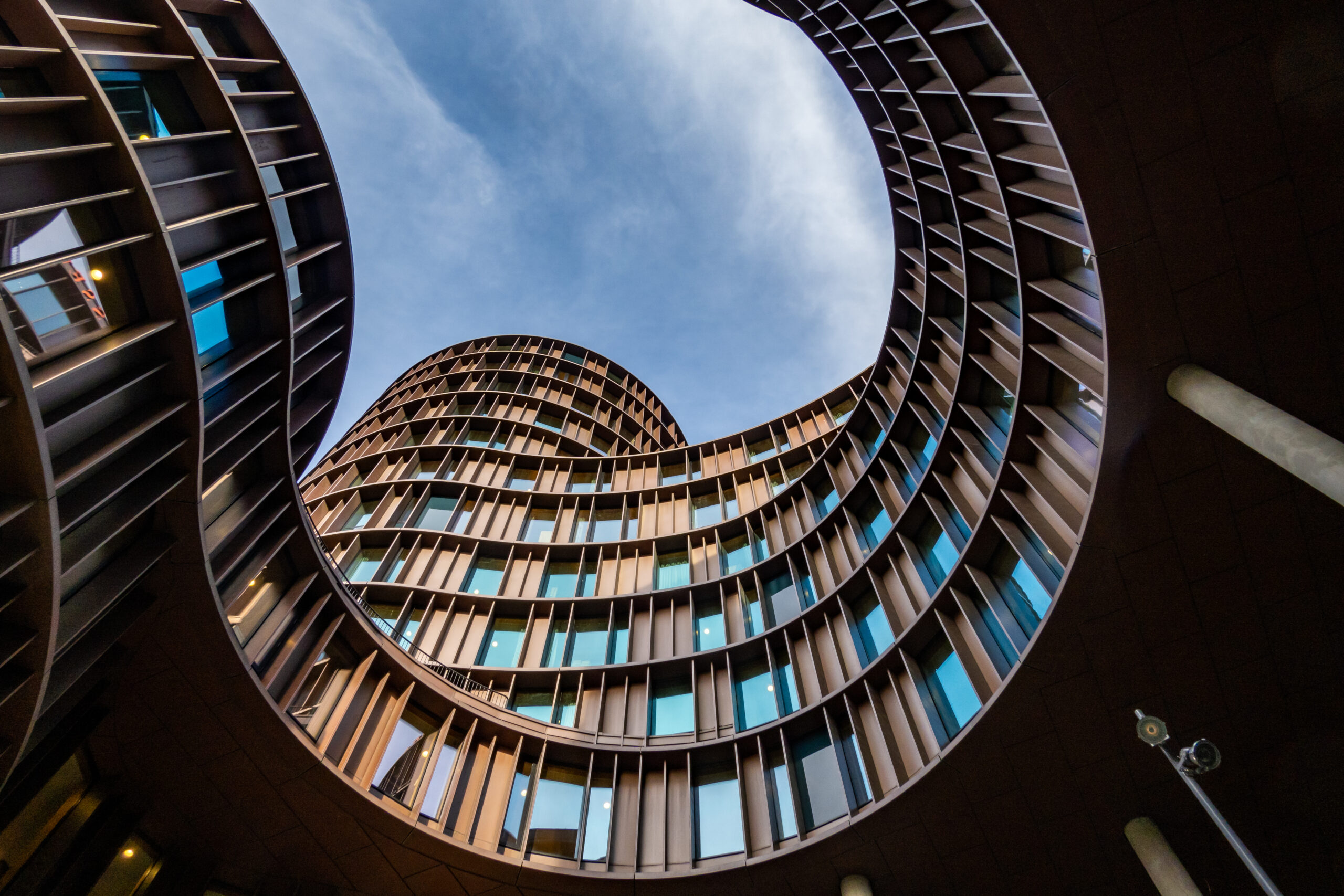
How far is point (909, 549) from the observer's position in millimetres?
19531

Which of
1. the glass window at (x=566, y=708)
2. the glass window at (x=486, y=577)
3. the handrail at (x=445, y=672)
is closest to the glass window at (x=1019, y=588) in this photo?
the glass window at (x=566, y=708)

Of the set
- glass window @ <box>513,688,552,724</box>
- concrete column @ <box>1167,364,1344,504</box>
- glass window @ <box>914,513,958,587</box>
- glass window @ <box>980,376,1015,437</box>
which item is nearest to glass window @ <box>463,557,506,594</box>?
glass window @ <box>513,688,552,724</box>

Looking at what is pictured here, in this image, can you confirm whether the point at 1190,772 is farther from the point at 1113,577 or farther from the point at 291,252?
the point at 291,252

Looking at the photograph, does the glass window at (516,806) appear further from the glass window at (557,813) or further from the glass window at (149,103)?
the glass window at (149,103)

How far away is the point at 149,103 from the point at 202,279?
2.76 metres

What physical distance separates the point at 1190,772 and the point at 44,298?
640 inches

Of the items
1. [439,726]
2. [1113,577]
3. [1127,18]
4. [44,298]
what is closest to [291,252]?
[44,298]

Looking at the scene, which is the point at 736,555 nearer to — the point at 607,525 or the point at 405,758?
the point at 607,525

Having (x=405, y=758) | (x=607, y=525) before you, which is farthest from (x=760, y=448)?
(x=405, y=758)

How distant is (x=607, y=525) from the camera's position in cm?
3209

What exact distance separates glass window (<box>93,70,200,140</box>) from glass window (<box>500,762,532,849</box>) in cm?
1682

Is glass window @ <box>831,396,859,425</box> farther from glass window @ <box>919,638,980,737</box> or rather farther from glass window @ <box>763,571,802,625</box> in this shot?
glass window @ <box>919,638,980,737</box>

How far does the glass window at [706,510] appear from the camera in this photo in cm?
3159

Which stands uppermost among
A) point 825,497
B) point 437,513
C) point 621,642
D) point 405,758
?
point 437,513
